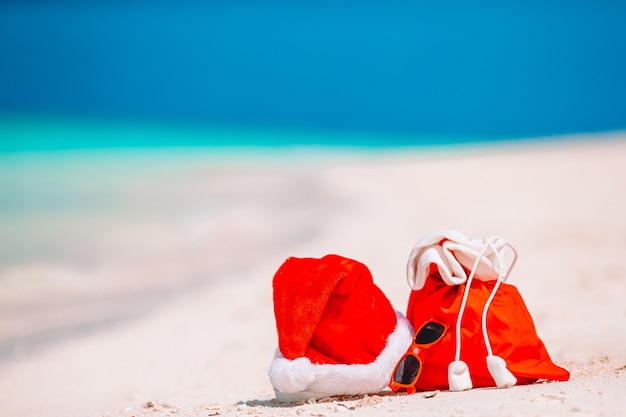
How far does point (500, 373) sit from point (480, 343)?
0.35ft

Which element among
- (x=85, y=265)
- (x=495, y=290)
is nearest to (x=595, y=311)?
(x=495, y=290)

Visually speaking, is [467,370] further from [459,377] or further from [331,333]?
[331,333]

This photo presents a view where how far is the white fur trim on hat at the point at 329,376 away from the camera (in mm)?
2229

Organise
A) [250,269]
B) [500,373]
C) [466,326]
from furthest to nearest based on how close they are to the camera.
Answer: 1. [250,269]
2. [466,326]
3. [500,373]

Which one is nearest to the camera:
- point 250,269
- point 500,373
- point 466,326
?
point 500,373

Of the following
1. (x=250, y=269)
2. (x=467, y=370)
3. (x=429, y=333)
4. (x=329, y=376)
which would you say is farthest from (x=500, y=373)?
(x=250, y=269)

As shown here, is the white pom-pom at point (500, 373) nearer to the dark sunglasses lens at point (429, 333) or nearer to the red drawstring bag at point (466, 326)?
the red drawstring bag at point (466, 326)

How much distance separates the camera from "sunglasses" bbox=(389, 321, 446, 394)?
225 cm

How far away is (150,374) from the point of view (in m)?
3.53

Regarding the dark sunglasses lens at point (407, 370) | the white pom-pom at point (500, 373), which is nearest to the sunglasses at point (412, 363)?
the dark sunglasses lens at point (407, 370)

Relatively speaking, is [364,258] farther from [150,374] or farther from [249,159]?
[249,159]

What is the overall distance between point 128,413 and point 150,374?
100cm

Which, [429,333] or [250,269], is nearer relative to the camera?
[429,333]

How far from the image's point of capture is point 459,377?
2186 mm
